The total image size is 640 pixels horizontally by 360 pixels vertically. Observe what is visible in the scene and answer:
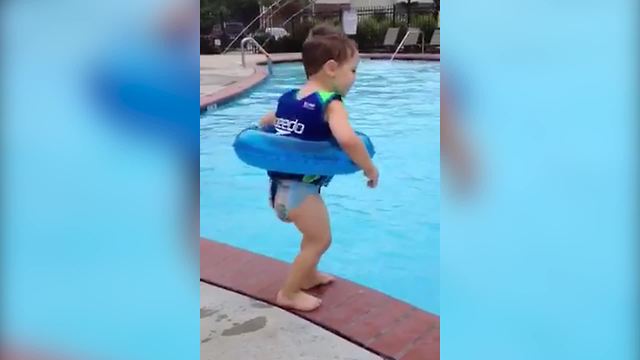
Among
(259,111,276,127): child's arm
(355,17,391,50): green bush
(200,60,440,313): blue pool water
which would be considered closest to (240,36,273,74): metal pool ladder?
(200,60,440,313): blue pool water

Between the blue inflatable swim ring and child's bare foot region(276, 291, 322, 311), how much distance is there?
45 centimetres

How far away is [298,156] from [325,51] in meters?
0.38

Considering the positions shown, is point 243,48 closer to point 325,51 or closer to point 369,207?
point 369,207

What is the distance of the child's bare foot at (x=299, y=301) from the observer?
262 cm

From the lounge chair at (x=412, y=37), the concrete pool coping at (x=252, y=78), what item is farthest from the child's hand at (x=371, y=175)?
the lounge chair at (x=412, y=37)

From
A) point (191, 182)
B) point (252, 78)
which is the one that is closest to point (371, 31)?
point (252, 78)

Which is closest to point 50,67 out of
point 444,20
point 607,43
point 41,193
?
point 41,193

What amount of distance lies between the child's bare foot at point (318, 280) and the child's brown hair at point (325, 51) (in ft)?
2.60

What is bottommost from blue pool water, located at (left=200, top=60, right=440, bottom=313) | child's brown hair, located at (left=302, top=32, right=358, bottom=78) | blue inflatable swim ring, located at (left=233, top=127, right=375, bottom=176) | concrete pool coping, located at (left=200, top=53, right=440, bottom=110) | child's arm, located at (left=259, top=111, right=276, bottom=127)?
blue pool water, located at (left=200, top=60, right=440, bottom=313)

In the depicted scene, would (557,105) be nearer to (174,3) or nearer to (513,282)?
(513,282)

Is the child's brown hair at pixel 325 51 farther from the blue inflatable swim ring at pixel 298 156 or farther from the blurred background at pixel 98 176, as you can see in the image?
the blurred background at pixel 98 176

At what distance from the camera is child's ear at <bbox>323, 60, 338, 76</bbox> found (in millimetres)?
2612

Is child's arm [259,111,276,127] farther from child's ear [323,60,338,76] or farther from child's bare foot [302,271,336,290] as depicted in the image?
child's bare foot [302,271,336,290]

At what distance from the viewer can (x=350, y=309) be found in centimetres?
264
